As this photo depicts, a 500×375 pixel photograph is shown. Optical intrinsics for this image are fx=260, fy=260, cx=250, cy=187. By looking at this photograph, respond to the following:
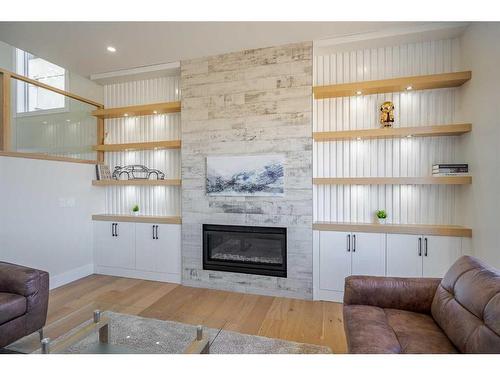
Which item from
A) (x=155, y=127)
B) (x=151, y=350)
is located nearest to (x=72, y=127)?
(x=155, y=127)

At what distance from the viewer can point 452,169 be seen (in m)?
2.88

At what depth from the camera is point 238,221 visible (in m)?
3.43

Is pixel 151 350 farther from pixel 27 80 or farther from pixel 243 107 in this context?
pixel 27 80

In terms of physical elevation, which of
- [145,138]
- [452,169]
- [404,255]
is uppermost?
[145,138]

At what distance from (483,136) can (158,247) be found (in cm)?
405

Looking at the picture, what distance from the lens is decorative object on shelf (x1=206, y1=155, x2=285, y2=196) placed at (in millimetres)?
3268

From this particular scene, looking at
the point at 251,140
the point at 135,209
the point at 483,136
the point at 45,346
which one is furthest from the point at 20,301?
the point at 483,136

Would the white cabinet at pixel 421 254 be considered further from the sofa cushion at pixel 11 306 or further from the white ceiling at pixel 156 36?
the sofa cushion at pixel 11 306

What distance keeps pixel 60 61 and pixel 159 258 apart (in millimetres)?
3047

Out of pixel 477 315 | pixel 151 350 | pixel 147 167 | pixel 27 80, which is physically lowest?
pixel 151 350

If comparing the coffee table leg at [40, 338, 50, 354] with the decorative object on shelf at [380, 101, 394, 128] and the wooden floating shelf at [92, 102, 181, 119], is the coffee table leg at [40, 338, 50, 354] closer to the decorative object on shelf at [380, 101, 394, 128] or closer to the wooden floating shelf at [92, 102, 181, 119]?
the wooden floating shelf at [92, 102, 181, 119]

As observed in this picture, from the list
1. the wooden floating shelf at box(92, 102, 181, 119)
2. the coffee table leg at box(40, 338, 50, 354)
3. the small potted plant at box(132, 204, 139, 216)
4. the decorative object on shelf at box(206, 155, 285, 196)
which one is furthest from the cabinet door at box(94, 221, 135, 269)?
the coffee table leg at box(40, 338, 50, 354)

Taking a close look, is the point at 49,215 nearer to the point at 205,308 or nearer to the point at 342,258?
the point at 205,308

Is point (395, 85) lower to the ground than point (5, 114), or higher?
higher
